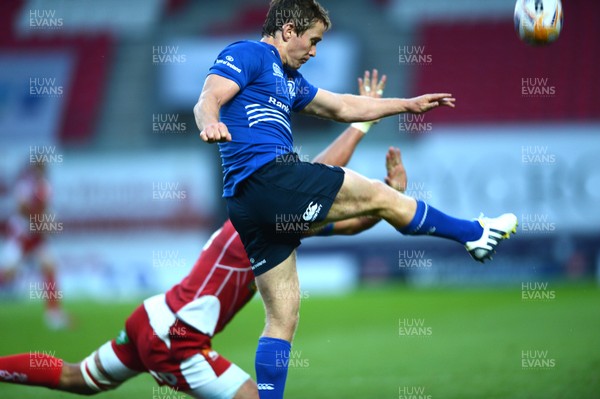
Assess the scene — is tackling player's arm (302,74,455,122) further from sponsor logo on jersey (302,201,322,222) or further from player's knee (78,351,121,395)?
player's knee (78,351,121,395)

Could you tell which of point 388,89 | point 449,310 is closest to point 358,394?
point 449,310

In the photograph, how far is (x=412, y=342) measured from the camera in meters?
8.85

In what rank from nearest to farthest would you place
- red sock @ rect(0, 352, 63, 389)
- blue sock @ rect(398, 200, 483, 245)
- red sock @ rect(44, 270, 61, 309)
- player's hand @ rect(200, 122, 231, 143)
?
player's hand @ rect(200, 122, 231, 143)
blue sock @ rect(398, 200, 483, 245)
red sock @ rect(0, 352, 63, 389)
red sock @ rect(44, 270, 61, 309)

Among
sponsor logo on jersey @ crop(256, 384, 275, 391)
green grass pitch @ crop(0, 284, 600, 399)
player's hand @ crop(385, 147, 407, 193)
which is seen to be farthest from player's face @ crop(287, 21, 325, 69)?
green grass pitch @ crop(0, 284, 600, 399)

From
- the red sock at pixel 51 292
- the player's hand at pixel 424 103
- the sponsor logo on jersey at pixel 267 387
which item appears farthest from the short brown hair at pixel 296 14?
the red sock at pixel 51 292

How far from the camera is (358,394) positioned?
241 inches

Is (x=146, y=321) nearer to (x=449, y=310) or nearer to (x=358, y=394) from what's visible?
(x=358, y=394)

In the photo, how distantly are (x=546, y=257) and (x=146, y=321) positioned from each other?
11.0 m

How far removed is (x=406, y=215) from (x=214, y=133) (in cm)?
120

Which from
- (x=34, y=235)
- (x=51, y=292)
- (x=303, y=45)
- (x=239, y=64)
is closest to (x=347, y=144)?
(x=303, y=45)

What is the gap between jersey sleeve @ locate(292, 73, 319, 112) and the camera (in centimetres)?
514

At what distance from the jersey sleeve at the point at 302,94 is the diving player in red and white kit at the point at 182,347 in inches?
33.2

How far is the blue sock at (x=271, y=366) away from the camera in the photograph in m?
4.55

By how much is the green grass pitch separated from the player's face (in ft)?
7.96
